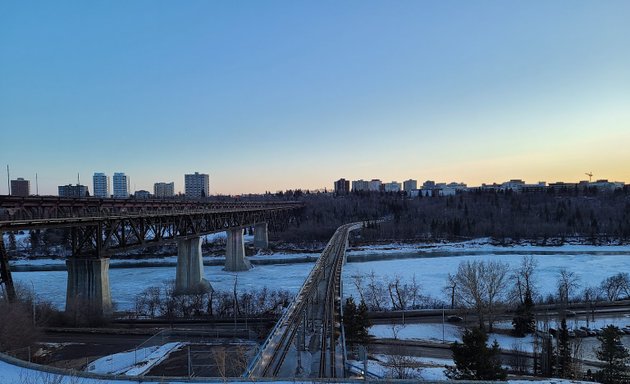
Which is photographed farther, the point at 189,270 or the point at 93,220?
the point at 189,270

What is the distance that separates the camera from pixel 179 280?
49844 mm

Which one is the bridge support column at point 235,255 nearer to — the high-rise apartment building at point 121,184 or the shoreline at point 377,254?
the shoreline at point 377,254

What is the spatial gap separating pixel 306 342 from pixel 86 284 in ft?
62.0

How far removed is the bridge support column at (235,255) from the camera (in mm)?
68312

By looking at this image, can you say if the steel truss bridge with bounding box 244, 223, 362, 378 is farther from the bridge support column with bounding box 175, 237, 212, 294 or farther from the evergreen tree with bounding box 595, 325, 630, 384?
the bridge support column with bounding box 175, 237, 212, 294

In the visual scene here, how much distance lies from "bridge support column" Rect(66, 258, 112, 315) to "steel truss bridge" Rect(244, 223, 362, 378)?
15078 mm

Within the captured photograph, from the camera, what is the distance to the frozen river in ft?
174

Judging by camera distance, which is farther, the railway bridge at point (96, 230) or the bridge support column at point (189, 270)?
the bridge support column at point (189, 270)

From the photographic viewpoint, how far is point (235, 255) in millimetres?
68375

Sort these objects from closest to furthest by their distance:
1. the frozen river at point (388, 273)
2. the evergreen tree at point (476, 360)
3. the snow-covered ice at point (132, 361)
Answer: the evergreen tree at point (476, 360) → the snow-covered ice at point (132, 361) → the frozen river at point (388, 273)

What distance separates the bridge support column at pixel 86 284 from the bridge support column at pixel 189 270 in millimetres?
16292

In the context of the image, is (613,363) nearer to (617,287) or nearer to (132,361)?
(132,361)

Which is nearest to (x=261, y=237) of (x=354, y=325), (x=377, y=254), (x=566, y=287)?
(x=377, y=254)

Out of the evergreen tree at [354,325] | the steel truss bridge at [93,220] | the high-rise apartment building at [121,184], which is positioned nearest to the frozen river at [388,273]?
the steel truss bridge at [93,220]
